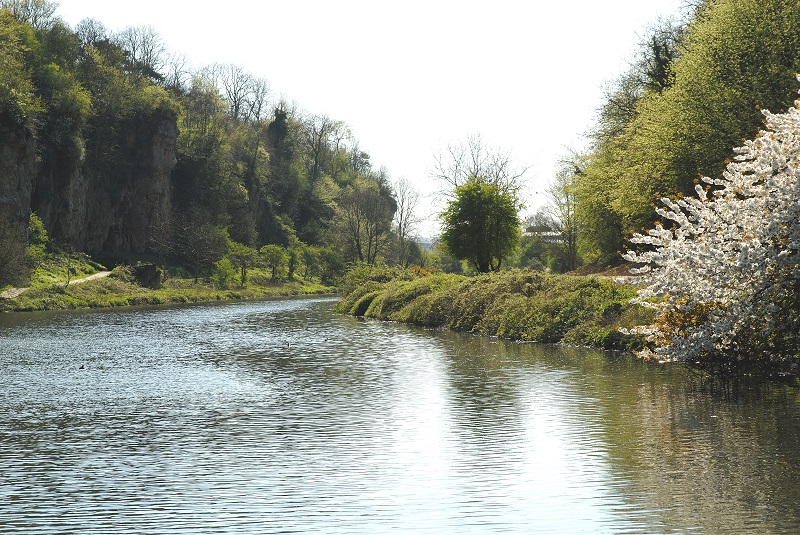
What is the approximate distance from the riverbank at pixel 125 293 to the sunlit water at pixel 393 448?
30630 mm

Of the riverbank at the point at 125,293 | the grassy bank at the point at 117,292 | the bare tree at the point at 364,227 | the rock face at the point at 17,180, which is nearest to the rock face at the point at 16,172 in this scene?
the rock face at the point at 17,180

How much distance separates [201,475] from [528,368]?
38.1 feet

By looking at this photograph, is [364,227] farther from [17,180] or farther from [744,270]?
[744,270]

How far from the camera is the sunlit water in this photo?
340 inches

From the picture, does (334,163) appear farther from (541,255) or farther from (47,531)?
(47,531)

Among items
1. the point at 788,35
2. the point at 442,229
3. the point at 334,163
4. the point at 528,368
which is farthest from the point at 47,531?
the point at 334,163

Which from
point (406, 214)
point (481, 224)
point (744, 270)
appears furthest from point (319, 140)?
point (744, 270)

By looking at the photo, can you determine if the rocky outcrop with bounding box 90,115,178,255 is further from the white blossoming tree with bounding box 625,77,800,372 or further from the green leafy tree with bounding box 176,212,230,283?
the white blossoming tree with bounding box 625,77,800,372

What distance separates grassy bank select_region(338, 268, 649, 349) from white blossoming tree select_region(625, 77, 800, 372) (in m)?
4.24

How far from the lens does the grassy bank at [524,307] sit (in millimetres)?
24922

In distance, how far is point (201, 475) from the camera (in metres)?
10.5

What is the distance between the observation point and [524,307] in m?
29.2

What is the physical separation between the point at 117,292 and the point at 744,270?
5266 cm

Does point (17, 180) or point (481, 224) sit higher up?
point (17, 180)
